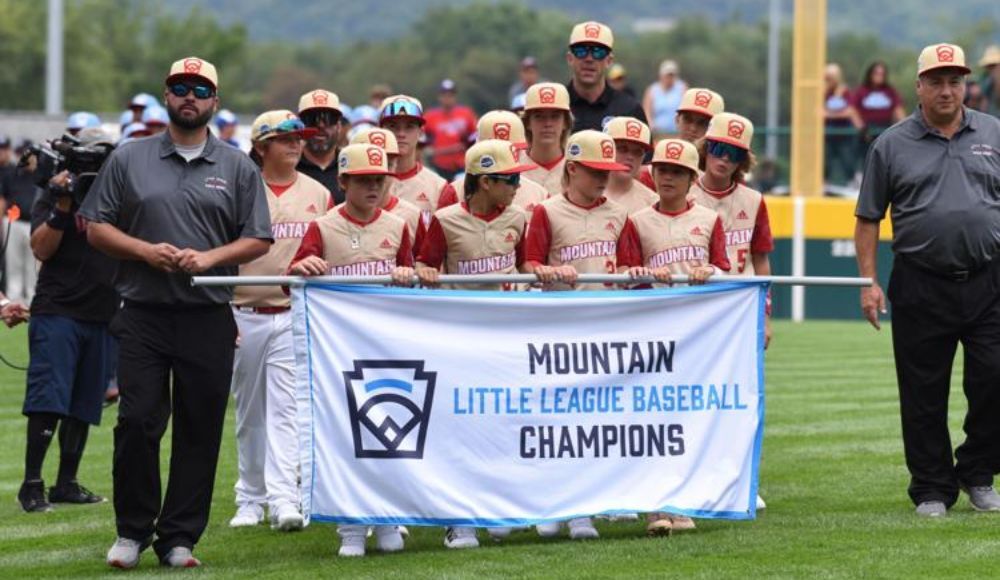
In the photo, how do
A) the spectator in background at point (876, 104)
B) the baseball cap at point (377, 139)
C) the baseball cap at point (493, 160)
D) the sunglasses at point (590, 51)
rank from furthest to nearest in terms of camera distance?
1. the spectator in background at point (876, 104)
2. the sunglasses at point (590, 51)
3. the baseball cap at point (377, 139)
4. the baseball cap at point (493, 160)

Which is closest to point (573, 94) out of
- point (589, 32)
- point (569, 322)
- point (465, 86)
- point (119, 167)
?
point (589, 32)

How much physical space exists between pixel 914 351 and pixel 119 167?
4213 mm

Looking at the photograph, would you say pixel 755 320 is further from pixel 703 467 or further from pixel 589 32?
pixel 589 32

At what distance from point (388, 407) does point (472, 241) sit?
46.0 inches

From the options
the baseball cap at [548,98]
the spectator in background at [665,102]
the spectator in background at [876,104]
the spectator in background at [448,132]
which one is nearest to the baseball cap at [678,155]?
the baseball cap at [548,98]

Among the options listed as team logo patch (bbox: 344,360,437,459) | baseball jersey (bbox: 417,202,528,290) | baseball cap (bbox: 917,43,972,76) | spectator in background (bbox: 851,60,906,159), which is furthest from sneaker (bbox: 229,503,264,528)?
spectator in background (bbox: 851,60,906,159)

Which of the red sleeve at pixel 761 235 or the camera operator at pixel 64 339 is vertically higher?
the red sleeve at pixel 761 235

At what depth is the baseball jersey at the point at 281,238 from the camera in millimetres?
11609

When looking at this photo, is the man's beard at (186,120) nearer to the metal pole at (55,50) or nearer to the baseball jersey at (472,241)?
the baseball jersey at (472,241)

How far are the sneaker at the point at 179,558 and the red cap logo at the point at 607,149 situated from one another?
284 cm

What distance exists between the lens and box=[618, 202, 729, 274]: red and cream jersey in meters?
11.2

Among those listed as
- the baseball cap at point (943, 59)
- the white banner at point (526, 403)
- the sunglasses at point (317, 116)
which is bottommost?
the white banner at point (526, 403)

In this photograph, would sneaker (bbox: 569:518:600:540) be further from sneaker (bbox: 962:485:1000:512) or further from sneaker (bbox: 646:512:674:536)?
sneaker (bbox: 962:485:1000:512)

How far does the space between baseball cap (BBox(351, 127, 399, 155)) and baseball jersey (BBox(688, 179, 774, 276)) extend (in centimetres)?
166
